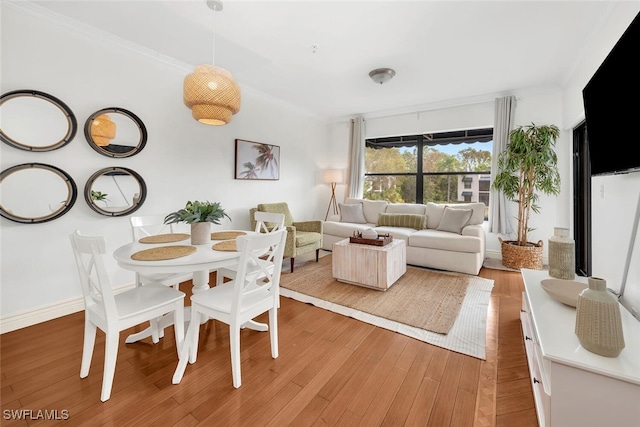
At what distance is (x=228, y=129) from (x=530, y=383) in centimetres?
414

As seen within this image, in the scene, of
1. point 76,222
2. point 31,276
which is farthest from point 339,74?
point 31,276

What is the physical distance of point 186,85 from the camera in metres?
2.03

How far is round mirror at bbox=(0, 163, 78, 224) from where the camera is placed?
220 centimetres

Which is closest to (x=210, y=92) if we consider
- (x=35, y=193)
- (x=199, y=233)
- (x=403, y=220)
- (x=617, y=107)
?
(x=199, y=233)

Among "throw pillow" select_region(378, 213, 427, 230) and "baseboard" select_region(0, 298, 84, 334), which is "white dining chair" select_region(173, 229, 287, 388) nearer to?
"baseboard" select_region(0, 298, 84, 334)

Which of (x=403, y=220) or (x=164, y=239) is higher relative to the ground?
(x=403, y=220)

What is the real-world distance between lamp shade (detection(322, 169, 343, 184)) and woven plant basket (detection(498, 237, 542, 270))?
3.06 m

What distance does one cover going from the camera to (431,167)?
5223 millimetres

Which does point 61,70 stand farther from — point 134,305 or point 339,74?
point 339,74

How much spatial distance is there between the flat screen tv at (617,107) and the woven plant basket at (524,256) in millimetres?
2160

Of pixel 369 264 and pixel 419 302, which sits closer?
pixel 419 302

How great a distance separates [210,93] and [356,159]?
3.99m

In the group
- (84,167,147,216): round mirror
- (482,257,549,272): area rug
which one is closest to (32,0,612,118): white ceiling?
(84,167,147,216): round mirror

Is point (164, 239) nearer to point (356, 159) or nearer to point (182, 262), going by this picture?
point (182, 262)
